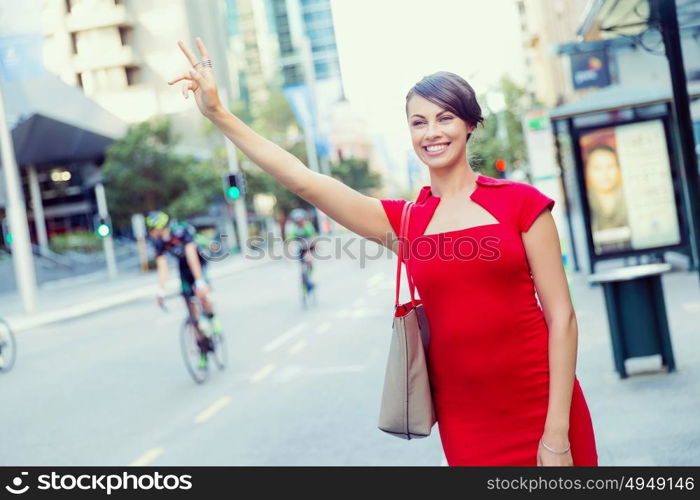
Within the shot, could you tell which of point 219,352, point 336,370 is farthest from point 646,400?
point 219,352

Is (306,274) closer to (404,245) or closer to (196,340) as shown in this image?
(196,340)

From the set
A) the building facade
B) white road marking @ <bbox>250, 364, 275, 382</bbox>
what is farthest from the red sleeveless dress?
the building facade

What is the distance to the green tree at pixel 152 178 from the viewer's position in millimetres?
46438

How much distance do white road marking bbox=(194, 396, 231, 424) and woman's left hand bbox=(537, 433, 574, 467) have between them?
6.12 meters

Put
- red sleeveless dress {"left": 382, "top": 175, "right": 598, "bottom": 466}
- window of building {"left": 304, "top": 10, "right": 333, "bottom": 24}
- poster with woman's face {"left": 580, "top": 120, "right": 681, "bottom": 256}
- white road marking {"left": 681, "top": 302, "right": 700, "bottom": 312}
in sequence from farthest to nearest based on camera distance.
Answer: window of building {"left": 304, "top": 10, "right": 333, "bottom": 24}
poster with woman's face {"left": 580, "top": 120, "right": 681, "bottom": 256}
white road marking {"left": 681, "top": 302, "right": 700, "bottom": 312}
red sleeveless dress {"left": 382, "top": 175, "right": 598, "bottom": 466}

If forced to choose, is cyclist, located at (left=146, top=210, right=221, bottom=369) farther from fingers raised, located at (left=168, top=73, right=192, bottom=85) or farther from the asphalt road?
fingers raised, located at (left=168, top=73, right=192, bottom=85)

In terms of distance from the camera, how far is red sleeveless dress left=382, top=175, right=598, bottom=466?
2.40 metres

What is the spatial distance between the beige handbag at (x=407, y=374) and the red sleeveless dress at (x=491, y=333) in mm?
40

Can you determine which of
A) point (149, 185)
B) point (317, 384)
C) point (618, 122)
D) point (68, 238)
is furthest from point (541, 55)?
point (317, 384)

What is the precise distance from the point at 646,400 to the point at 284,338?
24.9 ft

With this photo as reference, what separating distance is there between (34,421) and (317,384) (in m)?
2.82

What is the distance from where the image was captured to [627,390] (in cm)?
732

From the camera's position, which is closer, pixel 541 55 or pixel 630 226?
pixel 630 226

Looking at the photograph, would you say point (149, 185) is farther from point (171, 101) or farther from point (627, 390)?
point (627, 390)
